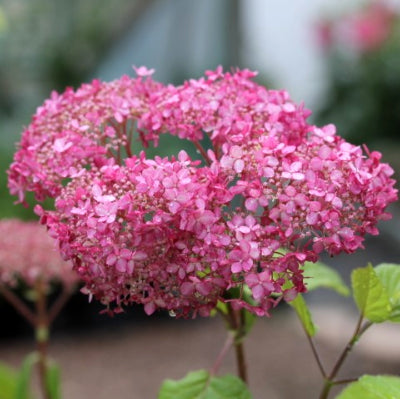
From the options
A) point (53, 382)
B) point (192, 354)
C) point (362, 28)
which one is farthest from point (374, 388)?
point (362, 28)

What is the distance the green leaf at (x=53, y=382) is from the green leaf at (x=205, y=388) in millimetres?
439

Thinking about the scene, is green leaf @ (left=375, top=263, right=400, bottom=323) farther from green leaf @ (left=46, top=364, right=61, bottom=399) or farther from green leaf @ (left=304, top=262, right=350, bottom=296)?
green leaf @ (left=46, top=364, right=61, bottom=399)

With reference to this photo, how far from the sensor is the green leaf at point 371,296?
3.10ft

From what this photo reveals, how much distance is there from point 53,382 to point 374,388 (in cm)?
68

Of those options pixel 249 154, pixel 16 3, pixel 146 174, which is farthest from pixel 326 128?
pixel 16 3

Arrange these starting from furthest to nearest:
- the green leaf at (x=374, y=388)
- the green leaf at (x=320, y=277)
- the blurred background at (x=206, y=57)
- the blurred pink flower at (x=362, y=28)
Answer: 1. the blurred pink flower at (x=362, y=28)
2. the blurred background at (x=206, y=57)
3. the green leaf at (x=320, y=277)
4. the green leaf at (x=374, y=388)

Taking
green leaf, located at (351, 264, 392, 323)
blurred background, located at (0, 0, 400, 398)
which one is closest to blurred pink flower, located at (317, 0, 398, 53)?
blurred background, located at (0, 0, 400, 398)

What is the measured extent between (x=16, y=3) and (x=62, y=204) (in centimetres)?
704

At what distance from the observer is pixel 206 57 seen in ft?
15.9

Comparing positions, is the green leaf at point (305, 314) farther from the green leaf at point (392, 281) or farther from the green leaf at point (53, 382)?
the green leaf at point (53, 382)

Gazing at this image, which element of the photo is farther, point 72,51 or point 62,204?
point 72,51

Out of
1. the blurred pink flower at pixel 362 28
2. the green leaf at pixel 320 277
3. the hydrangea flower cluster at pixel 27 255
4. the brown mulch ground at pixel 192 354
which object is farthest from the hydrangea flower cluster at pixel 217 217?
the blurred pink flower at pixel 362 28

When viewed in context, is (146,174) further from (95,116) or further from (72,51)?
(72,51)

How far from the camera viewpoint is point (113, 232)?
771mm
